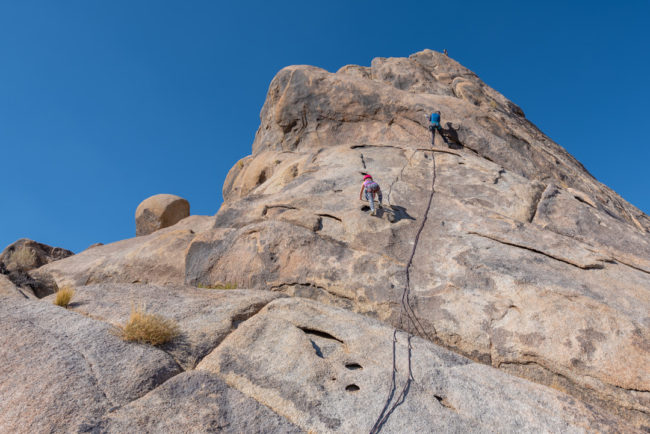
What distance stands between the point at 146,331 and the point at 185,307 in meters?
1.33

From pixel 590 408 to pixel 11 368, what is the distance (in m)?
7.22

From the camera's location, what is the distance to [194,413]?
452 centimetres

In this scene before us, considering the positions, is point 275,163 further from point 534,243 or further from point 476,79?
point 476,79

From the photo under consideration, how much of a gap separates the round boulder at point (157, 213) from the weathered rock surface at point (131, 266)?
265 inches

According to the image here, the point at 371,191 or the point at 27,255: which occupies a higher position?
the point at 371,191

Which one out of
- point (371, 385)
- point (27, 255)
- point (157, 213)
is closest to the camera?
point (371, 385)

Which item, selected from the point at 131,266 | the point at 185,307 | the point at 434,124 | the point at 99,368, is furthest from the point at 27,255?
the point at 434,124

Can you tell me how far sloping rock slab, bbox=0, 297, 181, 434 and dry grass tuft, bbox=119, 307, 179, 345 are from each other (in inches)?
Result: 4.9

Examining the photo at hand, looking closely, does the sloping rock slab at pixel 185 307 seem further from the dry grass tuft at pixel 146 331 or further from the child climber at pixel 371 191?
the child climber at pixel 371 191

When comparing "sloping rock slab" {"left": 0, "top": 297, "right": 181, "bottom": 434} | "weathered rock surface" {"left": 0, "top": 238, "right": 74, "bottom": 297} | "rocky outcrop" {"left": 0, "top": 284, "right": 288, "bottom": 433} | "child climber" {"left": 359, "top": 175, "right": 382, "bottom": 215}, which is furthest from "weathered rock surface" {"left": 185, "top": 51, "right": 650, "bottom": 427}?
"weathered rock surface" {"left": 0, "top": 238, "right": 74, "bottom": 297}

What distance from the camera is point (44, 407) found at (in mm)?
4312

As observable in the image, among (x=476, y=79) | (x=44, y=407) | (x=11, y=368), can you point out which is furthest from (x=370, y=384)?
(x=476, y=79)

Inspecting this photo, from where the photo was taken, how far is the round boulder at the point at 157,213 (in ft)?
72.5

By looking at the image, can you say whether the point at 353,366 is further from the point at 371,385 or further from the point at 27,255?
the point at 27,255
